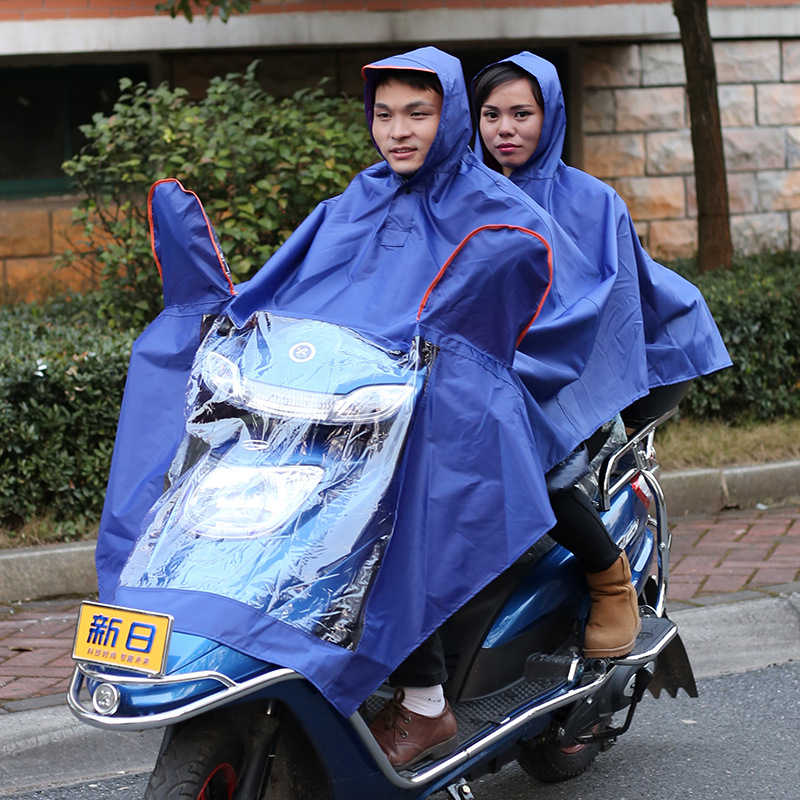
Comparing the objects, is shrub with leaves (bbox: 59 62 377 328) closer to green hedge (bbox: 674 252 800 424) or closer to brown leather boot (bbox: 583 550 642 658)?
green hedge (bbox: 674 252 800 424)

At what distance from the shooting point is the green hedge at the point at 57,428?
203 inches

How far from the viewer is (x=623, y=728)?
334 cm

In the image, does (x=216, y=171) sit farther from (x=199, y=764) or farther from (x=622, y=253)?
(x=199, y=764)

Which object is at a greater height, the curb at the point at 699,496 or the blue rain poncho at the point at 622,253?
the blue rain poncho at the point at 622,253

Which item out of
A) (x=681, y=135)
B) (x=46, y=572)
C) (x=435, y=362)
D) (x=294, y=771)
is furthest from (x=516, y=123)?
(x=681, y=135)

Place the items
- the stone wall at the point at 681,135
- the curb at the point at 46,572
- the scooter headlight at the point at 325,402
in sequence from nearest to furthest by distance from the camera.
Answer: the scooter headlight at the point at 325,402 < the curb at the point at 46,572 < the stone wall at the point at 681,135

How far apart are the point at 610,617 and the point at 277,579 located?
1107 millimetres

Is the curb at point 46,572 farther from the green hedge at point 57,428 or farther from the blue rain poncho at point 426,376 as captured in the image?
the blue rain poncho at point 426,376

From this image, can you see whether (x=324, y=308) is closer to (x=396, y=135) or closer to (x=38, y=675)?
(x=396, y=135)

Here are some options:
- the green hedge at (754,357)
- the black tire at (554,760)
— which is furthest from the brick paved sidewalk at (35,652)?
the green hedge at (754,357)

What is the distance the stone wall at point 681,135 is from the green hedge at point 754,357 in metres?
3.26

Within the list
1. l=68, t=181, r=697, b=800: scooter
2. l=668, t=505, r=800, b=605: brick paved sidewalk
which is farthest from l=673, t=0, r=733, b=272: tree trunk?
l=68, t=181, r=697, b=800: scooter

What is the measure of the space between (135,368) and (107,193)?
15.1 feet

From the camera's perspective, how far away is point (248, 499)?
2398 millimetres
